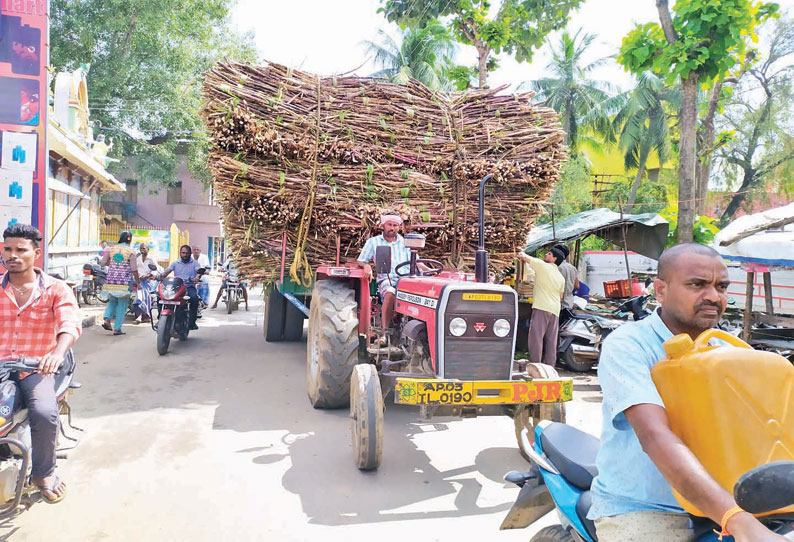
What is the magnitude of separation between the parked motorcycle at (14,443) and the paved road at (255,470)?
0.28 meters

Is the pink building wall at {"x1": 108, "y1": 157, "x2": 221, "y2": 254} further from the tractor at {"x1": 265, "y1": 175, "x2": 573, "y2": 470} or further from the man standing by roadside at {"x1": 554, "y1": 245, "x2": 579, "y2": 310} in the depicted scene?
the tractor at {"x1": 265, "y1": 175, "x2": 573, "y2": 470}

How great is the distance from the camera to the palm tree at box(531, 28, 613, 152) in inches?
1100

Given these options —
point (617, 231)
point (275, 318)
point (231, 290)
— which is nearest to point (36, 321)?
point (275, 318)

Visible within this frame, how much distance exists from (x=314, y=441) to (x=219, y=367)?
323cm

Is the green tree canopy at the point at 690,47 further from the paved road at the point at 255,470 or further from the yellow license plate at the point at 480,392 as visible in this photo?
the yellow license plate at the point at 480,392

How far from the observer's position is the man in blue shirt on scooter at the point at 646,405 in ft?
5.40

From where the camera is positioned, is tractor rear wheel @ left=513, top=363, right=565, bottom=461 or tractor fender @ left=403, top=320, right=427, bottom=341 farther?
tractor fender @ left=403, top=320, right=427, bottom=341

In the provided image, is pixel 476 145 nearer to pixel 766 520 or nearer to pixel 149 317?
pixel 766 520

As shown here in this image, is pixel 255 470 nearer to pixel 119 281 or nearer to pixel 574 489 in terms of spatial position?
pixel 574 489

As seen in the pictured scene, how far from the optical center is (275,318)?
959 cm

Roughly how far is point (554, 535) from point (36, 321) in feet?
11.0

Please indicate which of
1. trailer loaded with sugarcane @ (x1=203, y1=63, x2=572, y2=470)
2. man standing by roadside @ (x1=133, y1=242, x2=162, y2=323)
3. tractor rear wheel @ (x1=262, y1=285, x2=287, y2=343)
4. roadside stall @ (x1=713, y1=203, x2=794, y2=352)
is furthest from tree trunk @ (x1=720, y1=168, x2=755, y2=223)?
man standing by roadside @ (x1=133, y1=242, x2=162, y2=323)

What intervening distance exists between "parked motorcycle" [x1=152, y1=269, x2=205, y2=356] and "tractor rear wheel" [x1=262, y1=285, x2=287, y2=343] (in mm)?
1330

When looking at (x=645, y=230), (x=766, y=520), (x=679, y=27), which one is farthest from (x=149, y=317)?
(x=766, y=520)
